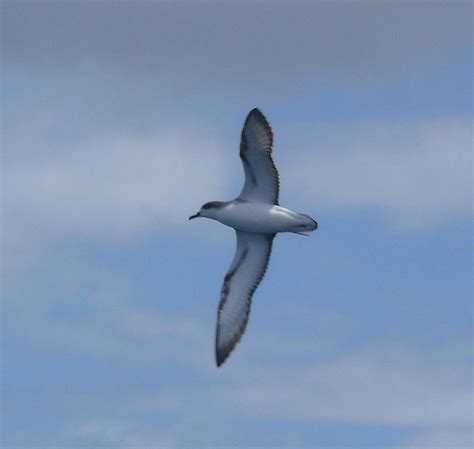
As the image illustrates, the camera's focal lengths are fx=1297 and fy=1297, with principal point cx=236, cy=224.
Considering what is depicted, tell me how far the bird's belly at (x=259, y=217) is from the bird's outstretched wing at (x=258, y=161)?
278 millimetres

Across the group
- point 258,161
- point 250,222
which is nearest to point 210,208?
point 250,222

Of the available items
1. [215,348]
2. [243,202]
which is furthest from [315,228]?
[215,348]

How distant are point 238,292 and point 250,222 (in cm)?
294

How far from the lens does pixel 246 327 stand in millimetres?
41344

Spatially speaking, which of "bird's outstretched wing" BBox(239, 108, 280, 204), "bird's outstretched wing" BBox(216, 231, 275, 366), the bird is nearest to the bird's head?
the bird

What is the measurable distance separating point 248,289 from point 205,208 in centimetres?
302

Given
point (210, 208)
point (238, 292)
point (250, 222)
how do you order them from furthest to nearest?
point (238, 292) < point (210, 208) < point (250, 222)

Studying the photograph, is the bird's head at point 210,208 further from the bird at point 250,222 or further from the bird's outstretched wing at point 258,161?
the bird's outstretched wing at point 258,161

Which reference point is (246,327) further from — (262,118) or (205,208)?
(262,118)

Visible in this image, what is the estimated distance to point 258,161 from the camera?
3875cm

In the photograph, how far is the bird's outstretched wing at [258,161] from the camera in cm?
3819

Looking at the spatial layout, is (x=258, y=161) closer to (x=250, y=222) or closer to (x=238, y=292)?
(x=250, y=222)

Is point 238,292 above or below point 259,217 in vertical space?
below

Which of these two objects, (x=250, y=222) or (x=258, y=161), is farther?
(x=250, y=222)
